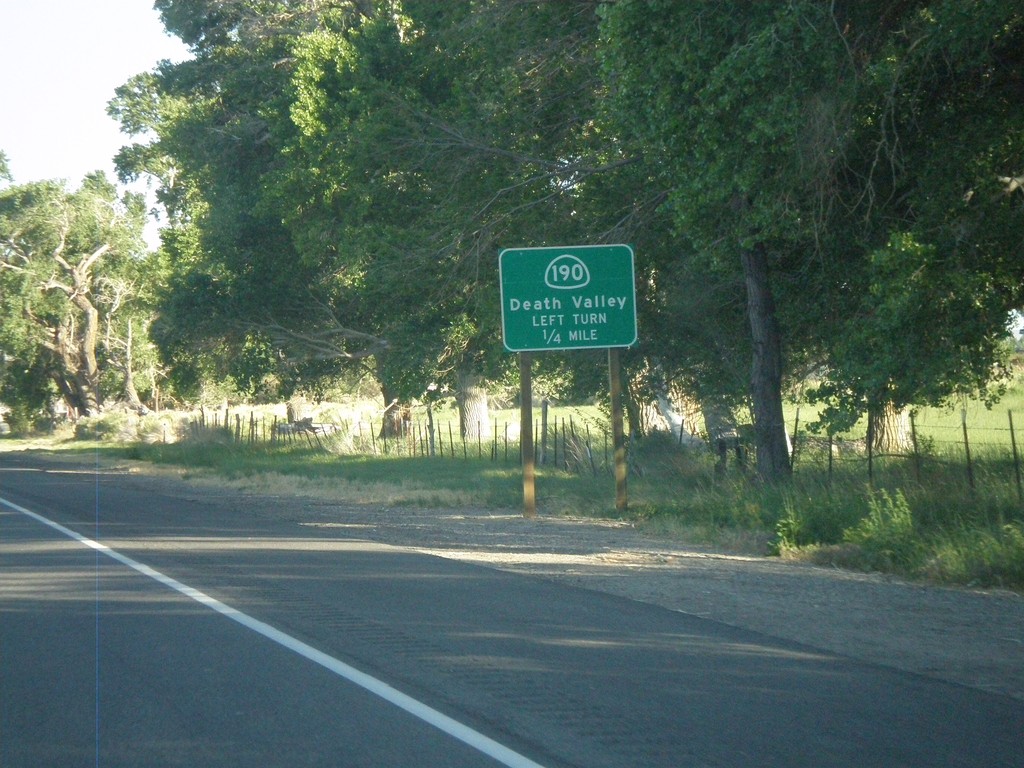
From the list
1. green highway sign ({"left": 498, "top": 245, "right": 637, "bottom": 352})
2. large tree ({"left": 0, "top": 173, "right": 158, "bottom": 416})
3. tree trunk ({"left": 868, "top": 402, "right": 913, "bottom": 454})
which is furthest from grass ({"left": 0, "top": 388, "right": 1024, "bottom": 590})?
large tree ({"left": 0, "top": 173, "right": 158, "bottom": 416})

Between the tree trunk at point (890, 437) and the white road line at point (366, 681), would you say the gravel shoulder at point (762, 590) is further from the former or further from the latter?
the tree trunk at point (890, 437)

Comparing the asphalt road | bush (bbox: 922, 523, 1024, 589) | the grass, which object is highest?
the grass

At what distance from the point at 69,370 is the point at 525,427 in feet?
167

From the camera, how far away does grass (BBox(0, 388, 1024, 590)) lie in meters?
11.8

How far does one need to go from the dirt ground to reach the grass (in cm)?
51

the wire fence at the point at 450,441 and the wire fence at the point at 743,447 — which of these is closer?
the wire fence at the point at 743,447

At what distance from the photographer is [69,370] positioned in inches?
2484

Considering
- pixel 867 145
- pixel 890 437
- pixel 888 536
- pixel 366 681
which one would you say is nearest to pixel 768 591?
pixel 888 536

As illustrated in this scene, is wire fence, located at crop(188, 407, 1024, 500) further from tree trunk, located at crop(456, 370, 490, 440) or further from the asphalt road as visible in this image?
the asphalt road

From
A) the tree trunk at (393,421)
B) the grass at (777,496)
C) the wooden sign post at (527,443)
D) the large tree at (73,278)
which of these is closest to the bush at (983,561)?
the grass at (777,496)

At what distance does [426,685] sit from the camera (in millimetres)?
6992

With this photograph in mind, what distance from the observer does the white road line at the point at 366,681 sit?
573cm

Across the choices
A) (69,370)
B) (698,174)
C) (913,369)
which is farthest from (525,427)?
(69,370)

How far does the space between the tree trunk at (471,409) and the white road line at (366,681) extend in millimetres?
23085
